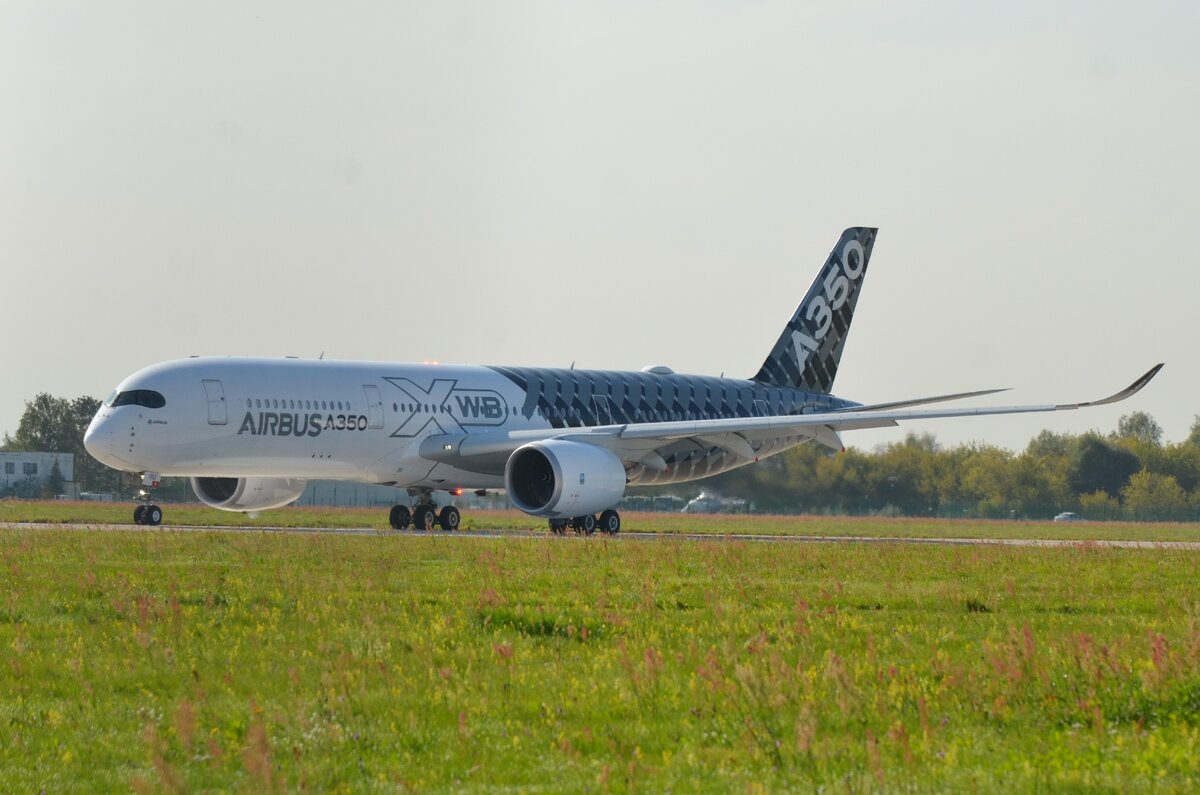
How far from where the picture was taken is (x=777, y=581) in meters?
19.5

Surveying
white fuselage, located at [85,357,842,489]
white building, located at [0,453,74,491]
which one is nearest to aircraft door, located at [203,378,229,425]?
white fuselage, located at [85,357,842,489]

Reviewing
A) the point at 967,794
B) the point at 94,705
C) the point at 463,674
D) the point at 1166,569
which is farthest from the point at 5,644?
the point at 1166,569

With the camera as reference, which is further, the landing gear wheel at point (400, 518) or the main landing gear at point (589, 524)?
the landing gear wheel at point (400, 518)

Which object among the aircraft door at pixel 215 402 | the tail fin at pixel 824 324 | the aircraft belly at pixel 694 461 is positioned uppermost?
the tail fin at pixel 824 324

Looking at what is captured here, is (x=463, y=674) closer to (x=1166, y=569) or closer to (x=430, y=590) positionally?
(x=430, y=590)

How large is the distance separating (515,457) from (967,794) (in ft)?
91.1

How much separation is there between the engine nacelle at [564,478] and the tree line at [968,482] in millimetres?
25571

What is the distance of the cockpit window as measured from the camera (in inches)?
1294

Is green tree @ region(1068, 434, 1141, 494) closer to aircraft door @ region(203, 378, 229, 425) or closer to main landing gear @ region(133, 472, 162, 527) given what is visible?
main landing gear @ region(133, 472, 162, 527)

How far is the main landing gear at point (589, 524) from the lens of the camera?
35688mm

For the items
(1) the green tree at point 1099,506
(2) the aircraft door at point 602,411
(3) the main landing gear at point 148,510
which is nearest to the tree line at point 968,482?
(1) the green tree at point 1099,506

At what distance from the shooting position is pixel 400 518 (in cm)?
3816

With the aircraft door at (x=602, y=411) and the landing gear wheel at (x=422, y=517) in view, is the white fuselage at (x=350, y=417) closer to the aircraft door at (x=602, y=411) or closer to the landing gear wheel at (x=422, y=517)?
the aircraft door at (x=602, y=411)

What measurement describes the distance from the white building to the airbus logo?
190 ft
